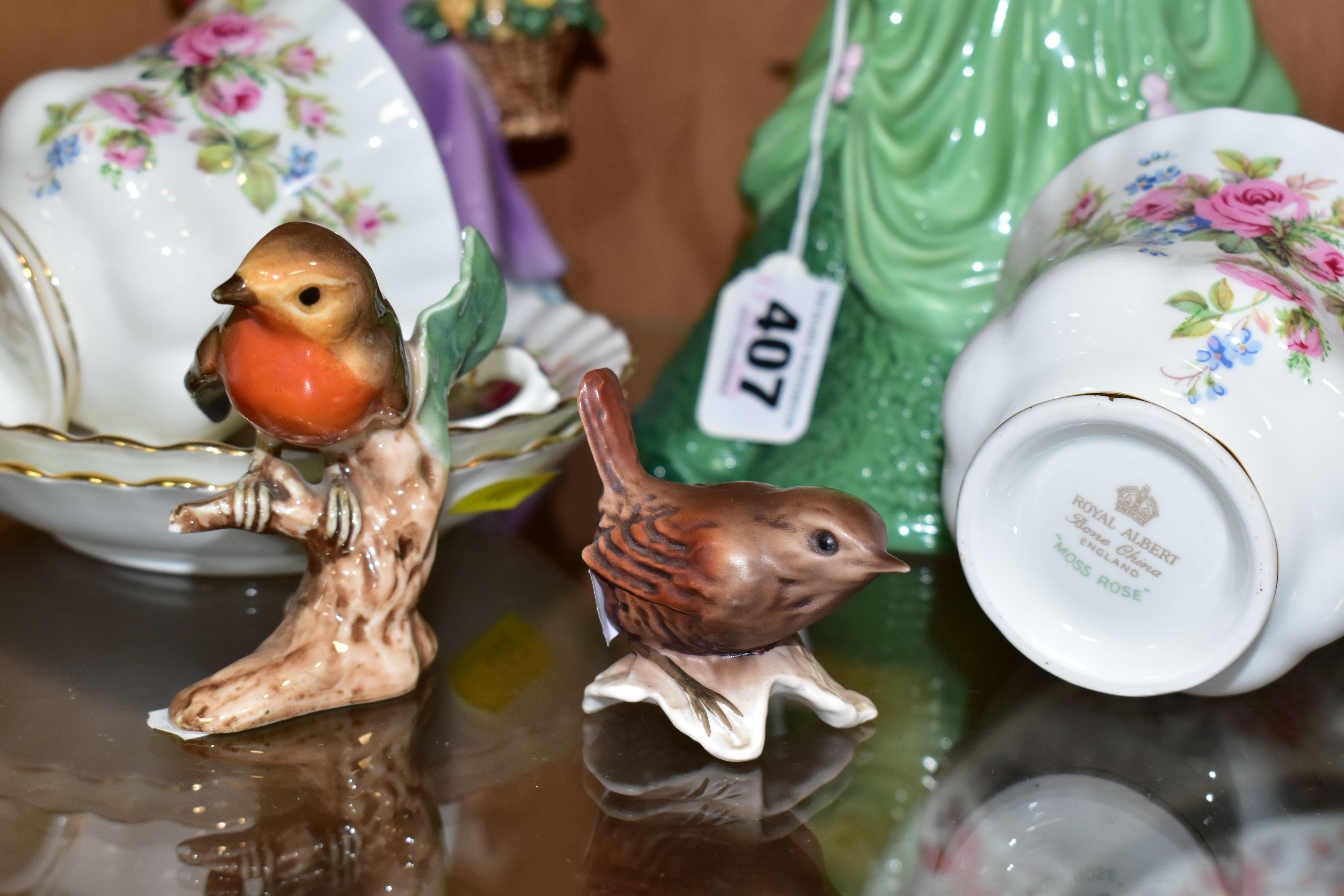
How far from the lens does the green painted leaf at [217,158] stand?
2.34ft

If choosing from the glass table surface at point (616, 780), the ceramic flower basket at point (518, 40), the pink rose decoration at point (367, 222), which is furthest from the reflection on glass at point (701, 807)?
the ceramic flower basket at point (518, 40)

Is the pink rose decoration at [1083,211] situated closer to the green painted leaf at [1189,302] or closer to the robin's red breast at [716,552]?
the green painted leaf at [1189,302]

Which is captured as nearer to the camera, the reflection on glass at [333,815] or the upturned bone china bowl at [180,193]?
the reflection on glass at [333,815]

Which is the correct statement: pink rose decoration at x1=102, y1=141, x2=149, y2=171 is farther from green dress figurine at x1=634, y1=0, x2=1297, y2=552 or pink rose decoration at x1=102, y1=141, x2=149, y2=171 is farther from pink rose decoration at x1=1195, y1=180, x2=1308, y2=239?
pink rose decoration at x1=1195, y1=180, x2=1308, y2=239

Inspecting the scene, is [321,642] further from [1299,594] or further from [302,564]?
[1299,594]

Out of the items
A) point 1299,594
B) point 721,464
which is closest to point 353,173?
point 721,464

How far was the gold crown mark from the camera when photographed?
0.55 meters

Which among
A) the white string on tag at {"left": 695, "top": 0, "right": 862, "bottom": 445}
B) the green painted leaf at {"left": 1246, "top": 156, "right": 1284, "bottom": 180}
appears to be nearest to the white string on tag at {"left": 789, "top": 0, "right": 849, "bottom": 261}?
the white string on tag at {"left": 695, "top": 0, "right": 862, "bottom": 445}

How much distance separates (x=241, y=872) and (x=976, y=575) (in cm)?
34

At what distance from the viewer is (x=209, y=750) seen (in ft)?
1.83

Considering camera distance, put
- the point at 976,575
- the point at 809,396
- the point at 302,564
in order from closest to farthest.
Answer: the point at 976,575 → the point at 302,564 → the point at 809,396

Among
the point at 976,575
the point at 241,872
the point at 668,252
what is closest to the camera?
the point at 241,872

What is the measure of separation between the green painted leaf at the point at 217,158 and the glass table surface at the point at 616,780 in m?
0.24

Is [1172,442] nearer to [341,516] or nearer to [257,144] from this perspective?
[341,516]
